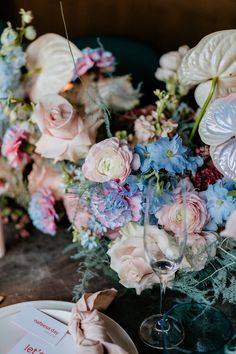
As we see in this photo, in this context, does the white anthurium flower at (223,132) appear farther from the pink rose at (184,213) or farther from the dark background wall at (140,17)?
the dark background wall at (140,17)

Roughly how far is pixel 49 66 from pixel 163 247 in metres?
0.60

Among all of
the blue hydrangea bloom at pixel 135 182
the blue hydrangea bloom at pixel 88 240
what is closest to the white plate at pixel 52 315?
the blue hydrangea bloom at pixel 88 240

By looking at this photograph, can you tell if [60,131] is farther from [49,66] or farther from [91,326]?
[91,326]

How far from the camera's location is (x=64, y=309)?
1017 millimetres

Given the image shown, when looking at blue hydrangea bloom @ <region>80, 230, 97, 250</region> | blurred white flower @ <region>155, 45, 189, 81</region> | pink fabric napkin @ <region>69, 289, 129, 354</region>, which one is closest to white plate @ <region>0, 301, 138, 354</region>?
pink fabric napkin @ <region>69, 289, 129, 354</region>

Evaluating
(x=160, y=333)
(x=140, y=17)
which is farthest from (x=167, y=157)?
(x=140, y=17)

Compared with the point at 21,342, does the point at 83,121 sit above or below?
above

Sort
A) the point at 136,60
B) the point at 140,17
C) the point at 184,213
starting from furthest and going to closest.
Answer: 1. the point at 140,17
2. the point at 136,60
3. the point at 184,213

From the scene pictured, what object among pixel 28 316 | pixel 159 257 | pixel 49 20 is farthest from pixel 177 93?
pixel 49 20

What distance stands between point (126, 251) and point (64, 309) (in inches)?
6.5

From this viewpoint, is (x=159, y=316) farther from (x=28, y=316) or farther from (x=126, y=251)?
(x=28, y=316)

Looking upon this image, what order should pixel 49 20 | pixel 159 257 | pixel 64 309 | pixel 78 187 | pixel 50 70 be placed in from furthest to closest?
1. pixel 49 20
2. pixel 50 70
3. pixel 78 187
4. pixel 64 309
5. pixel 159 257

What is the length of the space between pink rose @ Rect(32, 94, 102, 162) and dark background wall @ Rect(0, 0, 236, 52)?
1242mm

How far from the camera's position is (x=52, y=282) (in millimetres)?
1130
